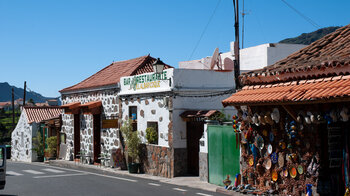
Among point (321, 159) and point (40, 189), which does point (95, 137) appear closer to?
point (40, 189)

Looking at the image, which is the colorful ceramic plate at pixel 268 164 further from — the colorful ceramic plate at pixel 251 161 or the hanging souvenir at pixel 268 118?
the hanging souvenir at pixel 268 118

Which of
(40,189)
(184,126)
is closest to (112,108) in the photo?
(184,126)

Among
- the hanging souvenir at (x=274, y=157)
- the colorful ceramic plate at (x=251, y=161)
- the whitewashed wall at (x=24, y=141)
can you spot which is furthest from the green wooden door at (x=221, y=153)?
the whitewashed wall at (x=24, y=141)

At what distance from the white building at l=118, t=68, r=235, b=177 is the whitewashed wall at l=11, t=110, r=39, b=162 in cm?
1448

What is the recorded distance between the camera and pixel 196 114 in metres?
16.6

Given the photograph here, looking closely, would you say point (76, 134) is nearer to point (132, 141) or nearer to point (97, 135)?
point (97, 135)

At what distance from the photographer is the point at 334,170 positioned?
1041cm

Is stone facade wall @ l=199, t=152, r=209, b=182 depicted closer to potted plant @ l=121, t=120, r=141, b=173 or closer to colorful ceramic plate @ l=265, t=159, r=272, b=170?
colorful ceramic plate @ l=265, t=159, r=272, b=170

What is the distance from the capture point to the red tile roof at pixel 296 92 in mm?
9211

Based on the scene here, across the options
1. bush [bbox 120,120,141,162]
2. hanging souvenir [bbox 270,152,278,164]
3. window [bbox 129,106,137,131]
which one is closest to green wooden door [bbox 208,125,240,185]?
hanging souvenir [bbox 270,152,278,164]

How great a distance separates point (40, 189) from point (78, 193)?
5.87 ft

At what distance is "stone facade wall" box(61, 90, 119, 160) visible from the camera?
21.7 meters

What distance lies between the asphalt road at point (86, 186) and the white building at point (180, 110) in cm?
141

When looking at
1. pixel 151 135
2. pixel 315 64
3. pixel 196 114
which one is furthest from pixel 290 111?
pixel 151 135
